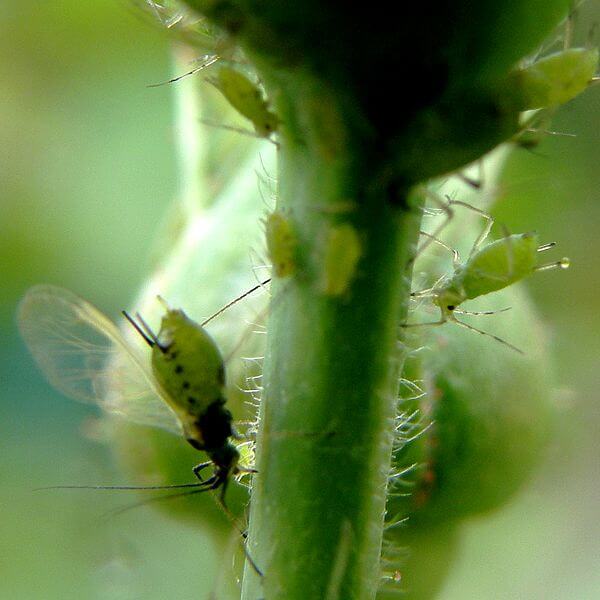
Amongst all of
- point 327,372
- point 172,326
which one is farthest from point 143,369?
point 327,372

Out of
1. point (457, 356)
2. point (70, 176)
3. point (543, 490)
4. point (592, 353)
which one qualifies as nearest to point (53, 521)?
point (70, 176)

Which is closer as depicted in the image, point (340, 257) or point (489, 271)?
point (340, 257)

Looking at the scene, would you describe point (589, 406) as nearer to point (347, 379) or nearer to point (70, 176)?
point (70, 176)

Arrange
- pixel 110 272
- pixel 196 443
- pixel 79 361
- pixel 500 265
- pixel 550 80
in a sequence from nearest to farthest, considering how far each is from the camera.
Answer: pixel 550 80 < pixel 500 265 < pixel 196 443 < pixel 79 361 < pixel 110 272

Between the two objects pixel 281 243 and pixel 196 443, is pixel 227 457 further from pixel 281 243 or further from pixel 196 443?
pixel 281 243

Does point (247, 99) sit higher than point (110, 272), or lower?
lower

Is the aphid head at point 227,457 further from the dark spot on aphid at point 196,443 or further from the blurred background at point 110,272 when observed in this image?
the blurred background at point 110,272

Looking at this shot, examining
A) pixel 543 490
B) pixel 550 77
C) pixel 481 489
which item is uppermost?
pixel 550 77
